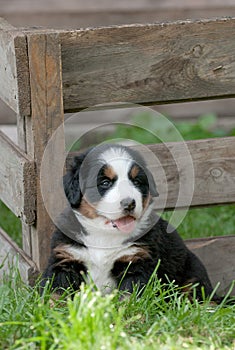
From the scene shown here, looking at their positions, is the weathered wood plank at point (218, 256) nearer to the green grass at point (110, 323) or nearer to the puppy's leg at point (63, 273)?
the puppy's leg at point (63, 273)

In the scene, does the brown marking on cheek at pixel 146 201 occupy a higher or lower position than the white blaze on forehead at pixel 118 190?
lower

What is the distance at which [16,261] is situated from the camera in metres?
4.73

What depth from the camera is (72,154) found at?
16.2 ft

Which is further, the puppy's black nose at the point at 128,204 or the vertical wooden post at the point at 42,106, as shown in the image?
the vertical wooden post at the point at 42,106

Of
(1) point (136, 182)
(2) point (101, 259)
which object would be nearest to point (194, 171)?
(1) point (136, 182)

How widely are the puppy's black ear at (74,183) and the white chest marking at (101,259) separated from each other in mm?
236

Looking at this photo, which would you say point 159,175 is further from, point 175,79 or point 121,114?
point 121,114

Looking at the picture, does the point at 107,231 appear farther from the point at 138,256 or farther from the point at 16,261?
the point at 16,261

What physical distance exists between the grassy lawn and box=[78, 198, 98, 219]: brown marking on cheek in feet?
1.51

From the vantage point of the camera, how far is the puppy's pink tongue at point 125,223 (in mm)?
4539

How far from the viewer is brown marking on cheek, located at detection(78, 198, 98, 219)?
4.52m

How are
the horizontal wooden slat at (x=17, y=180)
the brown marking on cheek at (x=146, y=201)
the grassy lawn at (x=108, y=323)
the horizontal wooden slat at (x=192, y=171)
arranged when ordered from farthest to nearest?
the horizontal wooden slat at (x=192, y=171) < the horizontal wooden slat at (x=17, y=180) < the brown marking on cheek at (x=146, y=201) < the grassy lawn at (x=108, y=323)

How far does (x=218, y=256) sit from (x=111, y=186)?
1.26 m

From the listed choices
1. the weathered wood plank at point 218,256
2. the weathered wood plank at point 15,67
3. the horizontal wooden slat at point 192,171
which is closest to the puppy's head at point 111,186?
the weathered wood plank at point 15,67
